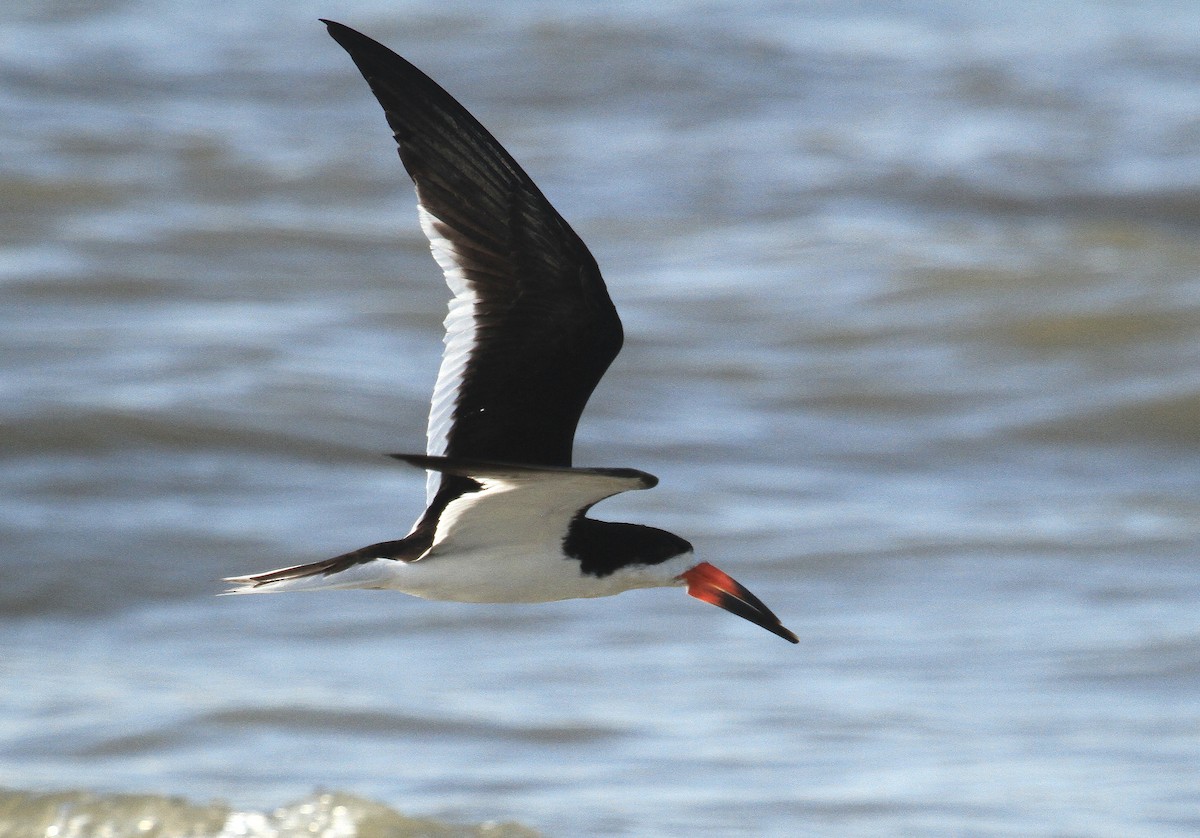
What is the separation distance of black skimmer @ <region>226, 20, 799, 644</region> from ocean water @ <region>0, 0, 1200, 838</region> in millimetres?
2824

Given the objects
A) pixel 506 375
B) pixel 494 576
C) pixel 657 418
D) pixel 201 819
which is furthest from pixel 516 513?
pixel 657 418

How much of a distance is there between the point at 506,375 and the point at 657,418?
8.15 meters

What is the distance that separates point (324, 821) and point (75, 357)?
6.72 metres

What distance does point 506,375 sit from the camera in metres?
4.80

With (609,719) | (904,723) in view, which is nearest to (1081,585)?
(904,723)

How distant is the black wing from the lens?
4.72 metres

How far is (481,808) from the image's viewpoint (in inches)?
296

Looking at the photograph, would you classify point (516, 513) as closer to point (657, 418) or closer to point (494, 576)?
point (494, 576)

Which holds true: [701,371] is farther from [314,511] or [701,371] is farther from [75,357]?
[75,357]

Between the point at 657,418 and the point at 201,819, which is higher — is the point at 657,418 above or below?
above

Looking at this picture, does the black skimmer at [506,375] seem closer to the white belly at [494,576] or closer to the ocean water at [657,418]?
the white belly at [494,576]

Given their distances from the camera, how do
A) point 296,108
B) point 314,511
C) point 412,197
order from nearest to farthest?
point 314,511
point 412,197
point 296,108

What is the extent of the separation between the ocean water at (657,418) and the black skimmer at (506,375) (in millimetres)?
2824

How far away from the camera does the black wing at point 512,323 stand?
15.5ft
